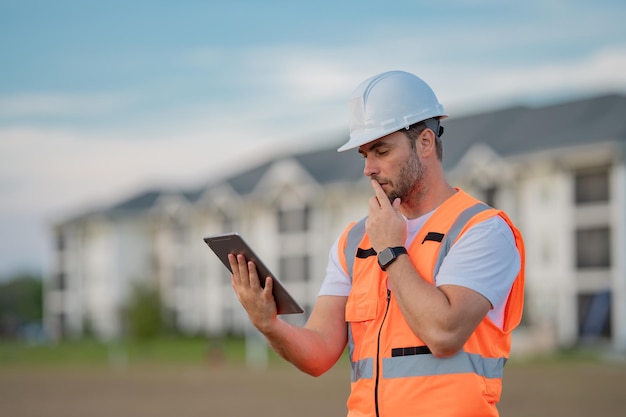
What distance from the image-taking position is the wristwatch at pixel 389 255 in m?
3.31

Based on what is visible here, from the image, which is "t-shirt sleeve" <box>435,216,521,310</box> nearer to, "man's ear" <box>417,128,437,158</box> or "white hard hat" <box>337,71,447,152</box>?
"man's ear" <box>417,128,437,158</box>

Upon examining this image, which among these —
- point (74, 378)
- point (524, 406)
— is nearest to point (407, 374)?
point (524, 406)

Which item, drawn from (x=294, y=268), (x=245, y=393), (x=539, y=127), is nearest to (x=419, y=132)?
(x=245, y=393)

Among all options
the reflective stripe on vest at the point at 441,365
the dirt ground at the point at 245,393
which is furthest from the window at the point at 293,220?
the reflective stripe on vest at the point at 441,365

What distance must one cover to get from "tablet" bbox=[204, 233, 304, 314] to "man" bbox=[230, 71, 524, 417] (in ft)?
0.10

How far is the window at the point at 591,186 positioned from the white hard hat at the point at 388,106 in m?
40.0

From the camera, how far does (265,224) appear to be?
2375 inches

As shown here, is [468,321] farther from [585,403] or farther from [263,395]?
[263,395]

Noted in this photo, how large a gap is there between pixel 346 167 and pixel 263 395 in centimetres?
3396

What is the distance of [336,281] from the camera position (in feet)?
12.5

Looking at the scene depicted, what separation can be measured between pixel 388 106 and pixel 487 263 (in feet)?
2.10

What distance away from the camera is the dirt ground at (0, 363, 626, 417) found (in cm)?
1970

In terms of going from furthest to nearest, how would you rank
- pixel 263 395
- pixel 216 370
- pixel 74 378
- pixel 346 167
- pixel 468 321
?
pixel 346 167, pixel 216 370, pixel 74 378, pixel 263 395, pixel 468 321

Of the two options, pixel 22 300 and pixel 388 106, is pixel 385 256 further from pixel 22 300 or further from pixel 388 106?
pixel 22 300
